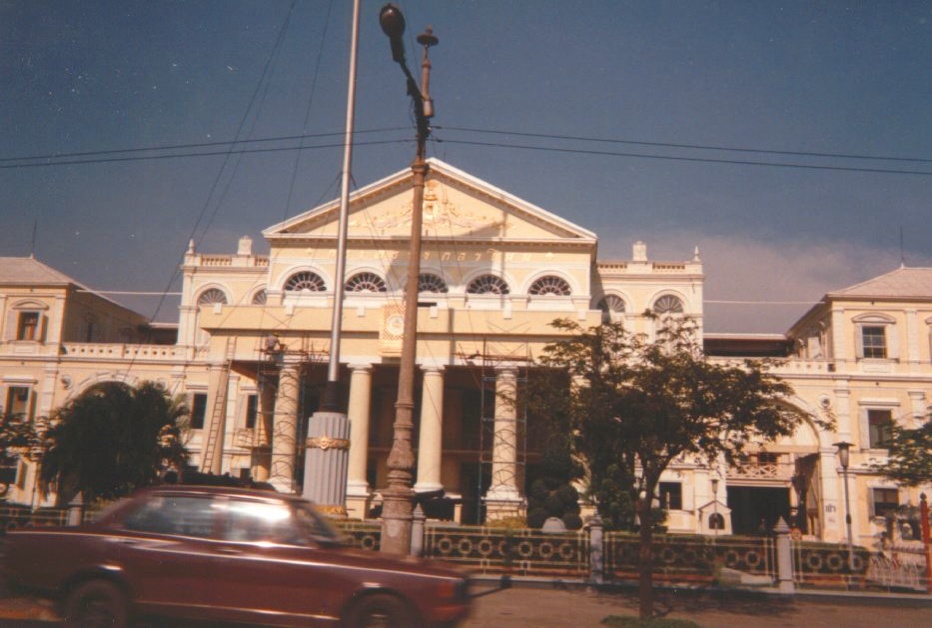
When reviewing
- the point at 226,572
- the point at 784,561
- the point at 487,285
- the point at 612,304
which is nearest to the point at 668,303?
the point at 612,304

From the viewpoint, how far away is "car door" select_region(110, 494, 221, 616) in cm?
803

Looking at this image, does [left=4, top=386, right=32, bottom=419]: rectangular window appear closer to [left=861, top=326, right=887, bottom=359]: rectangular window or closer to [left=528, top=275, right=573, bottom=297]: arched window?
[left=528, top=275, right=573, bottom=297]: arched window

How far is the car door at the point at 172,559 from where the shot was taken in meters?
8.03

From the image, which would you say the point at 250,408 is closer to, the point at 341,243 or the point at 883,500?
the point at 341,243

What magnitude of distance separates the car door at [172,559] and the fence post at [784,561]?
1185 cm

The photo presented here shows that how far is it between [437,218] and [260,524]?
101 ft

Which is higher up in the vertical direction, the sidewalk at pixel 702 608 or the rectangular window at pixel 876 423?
the rectangular window at pixel 876 423

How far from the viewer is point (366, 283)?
3838 cm

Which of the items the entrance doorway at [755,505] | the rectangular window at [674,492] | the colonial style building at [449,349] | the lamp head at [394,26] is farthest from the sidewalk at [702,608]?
the entrance doorway at [755,505]

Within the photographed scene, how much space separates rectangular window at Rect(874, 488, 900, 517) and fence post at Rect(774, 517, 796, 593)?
23.6 meters

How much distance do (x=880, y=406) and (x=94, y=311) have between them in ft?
133

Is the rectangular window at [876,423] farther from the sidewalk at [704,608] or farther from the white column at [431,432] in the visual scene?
the sidewalk at [704,608]

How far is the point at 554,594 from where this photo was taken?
15648mm

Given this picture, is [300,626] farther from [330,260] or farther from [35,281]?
[35,281]
